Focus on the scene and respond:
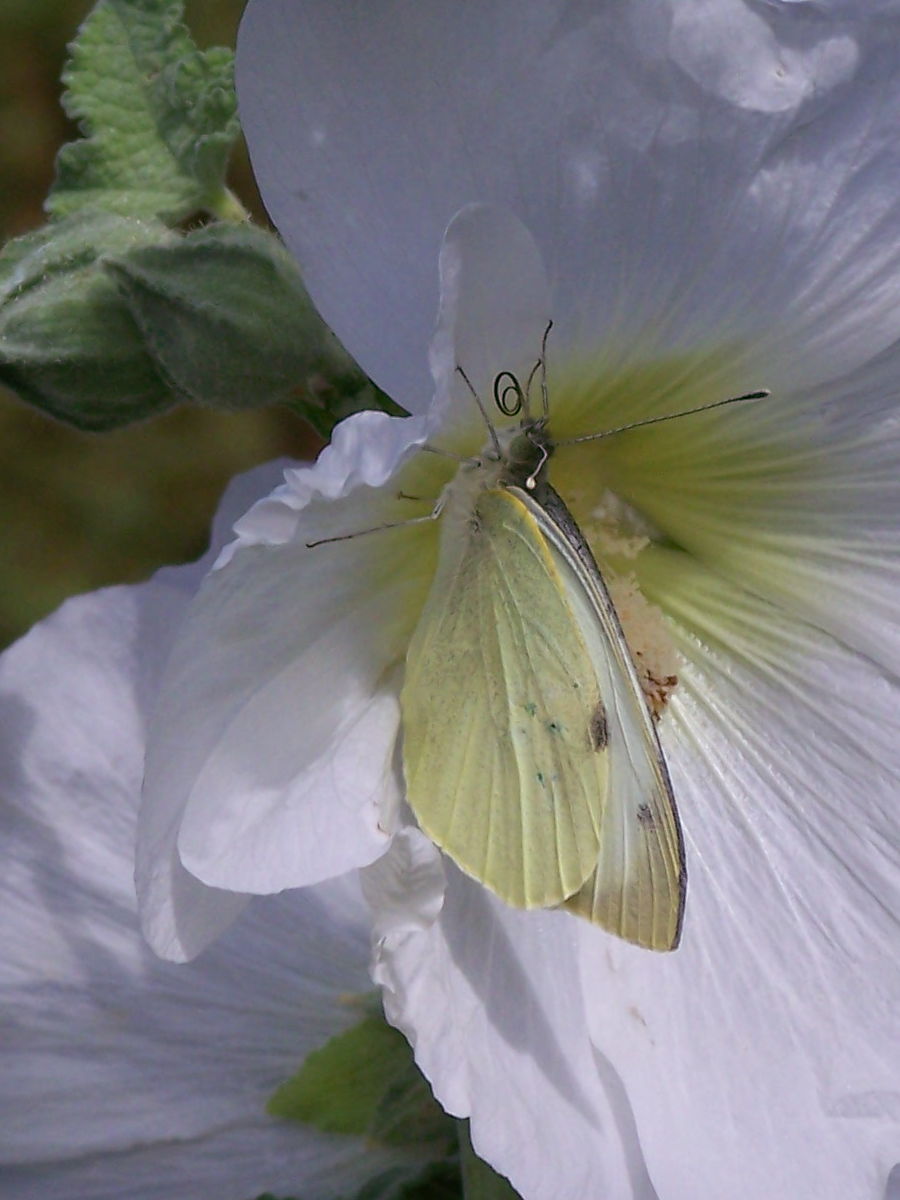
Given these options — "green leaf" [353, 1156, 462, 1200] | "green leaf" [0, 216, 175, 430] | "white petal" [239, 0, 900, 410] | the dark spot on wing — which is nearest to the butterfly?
the dark spot on wing

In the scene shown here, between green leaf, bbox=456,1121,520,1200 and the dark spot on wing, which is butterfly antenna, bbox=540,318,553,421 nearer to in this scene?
the dark spot on wing

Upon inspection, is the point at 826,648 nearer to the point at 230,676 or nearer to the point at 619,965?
the point at 619,965

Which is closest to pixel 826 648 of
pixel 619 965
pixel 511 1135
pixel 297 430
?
pixel 619 965

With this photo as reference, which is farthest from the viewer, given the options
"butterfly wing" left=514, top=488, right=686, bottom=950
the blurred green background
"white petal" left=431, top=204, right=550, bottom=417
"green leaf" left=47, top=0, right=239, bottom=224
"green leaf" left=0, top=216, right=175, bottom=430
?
the blurred green background

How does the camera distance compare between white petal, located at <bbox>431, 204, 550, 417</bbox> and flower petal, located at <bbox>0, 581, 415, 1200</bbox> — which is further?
flower petal, located at <bbox>0, 581, 415, 1200</bbox>

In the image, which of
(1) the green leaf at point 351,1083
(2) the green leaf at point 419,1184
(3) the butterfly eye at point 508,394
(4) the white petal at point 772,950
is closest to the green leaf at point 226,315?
(3) the butterfly eye at point 508,394

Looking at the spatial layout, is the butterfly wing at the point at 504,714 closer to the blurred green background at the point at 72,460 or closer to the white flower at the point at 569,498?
the white flower at the point at 569,498
